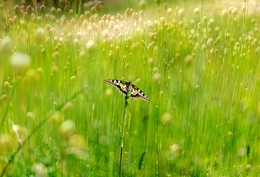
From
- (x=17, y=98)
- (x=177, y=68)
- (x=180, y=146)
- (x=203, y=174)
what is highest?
(x=177, y=68)

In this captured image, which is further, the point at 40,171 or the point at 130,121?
the point at 130,121

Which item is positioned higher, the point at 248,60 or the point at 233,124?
the point at 248,60

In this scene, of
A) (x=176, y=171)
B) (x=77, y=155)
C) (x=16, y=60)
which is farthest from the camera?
(x=176, y=171)

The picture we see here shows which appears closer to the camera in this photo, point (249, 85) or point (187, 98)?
point (187, 98)

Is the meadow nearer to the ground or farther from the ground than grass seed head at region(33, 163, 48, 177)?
farther from the ground

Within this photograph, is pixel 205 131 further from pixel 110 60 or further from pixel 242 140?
pixel 110 60

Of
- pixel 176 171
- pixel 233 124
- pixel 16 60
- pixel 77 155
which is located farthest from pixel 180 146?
pixel 16 60

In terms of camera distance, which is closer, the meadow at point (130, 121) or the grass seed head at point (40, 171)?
the grass seed head at point (40, 171)

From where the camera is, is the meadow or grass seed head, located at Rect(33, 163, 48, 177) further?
the meadow

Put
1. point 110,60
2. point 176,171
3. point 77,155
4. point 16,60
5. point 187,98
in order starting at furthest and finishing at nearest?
point 110,60 → point 187,98 → point 176,171 → point 77,155 → point 16,60

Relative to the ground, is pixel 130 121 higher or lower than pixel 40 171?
higher

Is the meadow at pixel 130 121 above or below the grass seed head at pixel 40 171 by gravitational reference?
above
